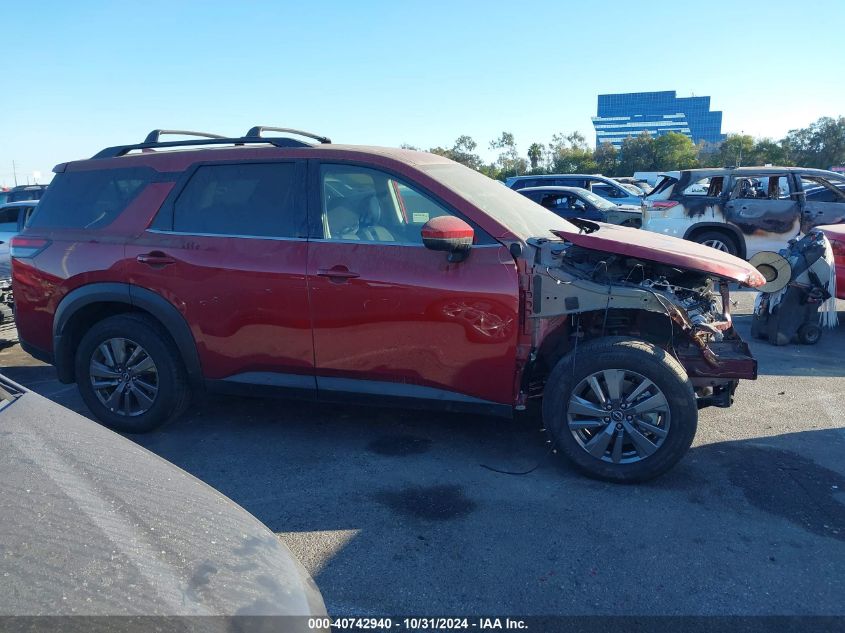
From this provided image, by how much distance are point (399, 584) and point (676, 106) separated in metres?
164

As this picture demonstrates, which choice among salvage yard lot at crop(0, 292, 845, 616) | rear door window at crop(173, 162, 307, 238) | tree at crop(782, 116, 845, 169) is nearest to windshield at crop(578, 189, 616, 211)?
salvage yard lot at crop(0, 292, 845, 616)

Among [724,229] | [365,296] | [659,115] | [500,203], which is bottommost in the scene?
[724,229]

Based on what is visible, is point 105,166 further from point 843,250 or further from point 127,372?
point 843,250

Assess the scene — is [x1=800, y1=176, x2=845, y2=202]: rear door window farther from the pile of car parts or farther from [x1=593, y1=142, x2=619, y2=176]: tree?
[x1=593, y1=142, x2=619, y2=176]: tree

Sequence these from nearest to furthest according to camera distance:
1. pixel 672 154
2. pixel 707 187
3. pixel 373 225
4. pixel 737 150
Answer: pixel 373 225
pixel 707 187
pixel 737 150
pixel 672 154

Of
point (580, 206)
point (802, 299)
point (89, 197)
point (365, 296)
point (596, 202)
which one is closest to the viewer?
point (365, 296)

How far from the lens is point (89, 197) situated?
4.82 metres

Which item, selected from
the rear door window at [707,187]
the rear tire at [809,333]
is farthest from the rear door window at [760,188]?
the rear tire at [809,333]

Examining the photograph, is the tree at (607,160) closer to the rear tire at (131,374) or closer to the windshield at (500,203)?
the windshield at (500,203)

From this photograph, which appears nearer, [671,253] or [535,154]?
[671,253]

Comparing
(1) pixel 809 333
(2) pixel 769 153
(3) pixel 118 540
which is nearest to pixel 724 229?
(1) pixel 809 333

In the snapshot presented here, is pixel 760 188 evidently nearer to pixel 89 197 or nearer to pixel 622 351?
pixel 622 351

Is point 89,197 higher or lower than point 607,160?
higher

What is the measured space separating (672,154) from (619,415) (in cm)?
6154
